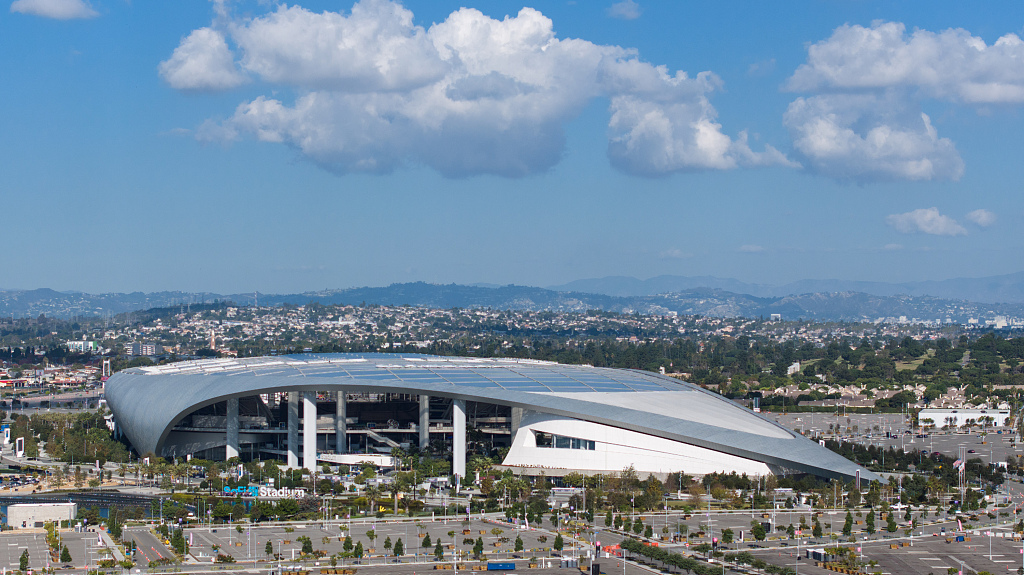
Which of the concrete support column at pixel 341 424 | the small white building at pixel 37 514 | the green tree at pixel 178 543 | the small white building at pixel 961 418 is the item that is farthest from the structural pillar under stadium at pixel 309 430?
the small white building at pixel 961 418

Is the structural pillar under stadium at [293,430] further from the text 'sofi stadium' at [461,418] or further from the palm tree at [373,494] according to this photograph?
the palm tree at [373,494]

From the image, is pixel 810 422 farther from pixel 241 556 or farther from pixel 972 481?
pixel 241 556

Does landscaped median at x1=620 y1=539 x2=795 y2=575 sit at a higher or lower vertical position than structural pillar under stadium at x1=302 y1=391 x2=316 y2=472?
lower

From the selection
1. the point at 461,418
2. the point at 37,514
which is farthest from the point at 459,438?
the point at 37,514

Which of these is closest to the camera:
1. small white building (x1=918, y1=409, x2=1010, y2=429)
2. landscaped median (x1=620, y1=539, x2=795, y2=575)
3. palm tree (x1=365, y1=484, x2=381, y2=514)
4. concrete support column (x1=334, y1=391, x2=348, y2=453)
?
landscaped median (x1=620, y1=539, x2=795, y2=575)

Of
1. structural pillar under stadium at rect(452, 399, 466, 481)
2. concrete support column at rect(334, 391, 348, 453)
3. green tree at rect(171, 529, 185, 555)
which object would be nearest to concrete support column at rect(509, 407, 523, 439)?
structural pillar under stadium at rect(452, 399, 466, 481)

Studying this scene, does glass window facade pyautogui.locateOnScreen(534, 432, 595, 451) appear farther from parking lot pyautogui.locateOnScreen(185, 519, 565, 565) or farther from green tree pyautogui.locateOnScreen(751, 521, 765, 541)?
green tree pyautogui.locateOnScreen(751, 521, 765, 541)
